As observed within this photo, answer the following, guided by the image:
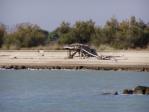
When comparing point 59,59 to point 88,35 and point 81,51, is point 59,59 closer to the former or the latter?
point 81,51

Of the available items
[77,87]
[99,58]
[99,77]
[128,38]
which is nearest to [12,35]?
[128,38]

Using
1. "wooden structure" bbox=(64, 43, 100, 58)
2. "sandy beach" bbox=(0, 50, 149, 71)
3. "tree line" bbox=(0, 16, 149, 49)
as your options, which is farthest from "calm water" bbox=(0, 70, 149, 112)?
"tree line" bbox=(0, 16, 149, 49)

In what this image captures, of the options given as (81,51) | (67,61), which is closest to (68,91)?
(67,61)

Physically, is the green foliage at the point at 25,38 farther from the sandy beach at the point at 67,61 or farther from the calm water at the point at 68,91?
the calm water at the point at 68,91

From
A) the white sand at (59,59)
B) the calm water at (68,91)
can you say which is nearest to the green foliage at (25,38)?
the white sand at (59,59)

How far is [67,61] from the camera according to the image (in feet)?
176

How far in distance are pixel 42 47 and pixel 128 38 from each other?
7223mm

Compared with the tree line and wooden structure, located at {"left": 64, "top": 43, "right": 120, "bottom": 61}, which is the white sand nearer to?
wooden structure, located at {"left": 64, "top": 43, "right": 120, "bottom": 61}

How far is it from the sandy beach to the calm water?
1557 millimetres

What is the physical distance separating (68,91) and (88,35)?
26.7m

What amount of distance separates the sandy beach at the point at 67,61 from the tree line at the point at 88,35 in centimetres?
543

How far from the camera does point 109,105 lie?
31734 mm

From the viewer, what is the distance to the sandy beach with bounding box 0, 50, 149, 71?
50.8 metres

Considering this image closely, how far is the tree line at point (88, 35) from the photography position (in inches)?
2402
